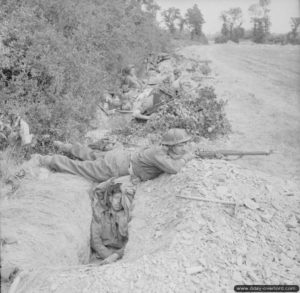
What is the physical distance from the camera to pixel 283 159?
21.8ft

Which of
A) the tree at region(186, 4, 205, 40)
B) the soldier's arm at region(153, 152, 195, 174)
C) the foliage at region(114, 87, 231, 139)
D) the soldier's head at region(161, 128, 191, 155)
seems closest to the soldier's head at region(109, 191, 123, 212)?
the soldier's arm at region(153, 152, 195, 174)

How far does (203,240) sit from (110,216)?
1.53 m

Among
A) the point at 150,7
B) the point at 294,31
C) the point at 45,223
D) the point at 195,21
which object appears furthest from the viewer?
the point at 195,21

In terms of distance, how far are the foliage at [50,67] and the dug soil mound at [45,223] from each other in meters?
1.66

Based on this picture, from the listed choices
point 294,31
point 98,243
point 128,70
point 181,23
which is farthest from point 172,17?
point 98,243

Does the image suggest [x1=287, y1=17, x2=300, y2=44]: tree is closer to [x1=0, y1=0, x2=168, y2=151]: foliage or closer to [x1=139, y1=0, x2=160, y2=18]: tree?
[x1=139, y1=0, x2=160, y2=18]: tree

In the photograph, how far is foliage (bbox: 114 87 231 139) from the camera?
7.53 metres

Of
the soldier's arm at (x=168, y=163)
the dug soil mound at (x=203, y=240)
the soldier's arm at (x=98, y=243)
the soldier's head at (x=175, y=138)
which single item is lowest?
the soldier's arm at (x=98, y=243)

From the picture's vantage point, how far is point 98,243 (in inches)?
178

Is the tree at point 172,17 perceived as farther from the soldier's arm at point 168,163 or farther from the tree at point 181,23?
the soldier's arm at point 168,163

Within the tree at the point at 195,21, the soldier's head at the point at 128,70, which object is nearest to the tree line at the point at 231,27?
the tree at the point at 195,21

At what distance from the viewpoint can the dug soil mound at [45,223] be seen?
145 inches

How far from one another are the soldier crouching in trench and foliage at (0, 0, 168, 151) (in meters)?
2.15

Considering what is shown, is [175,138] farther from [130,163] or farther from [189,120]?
[189,120]
